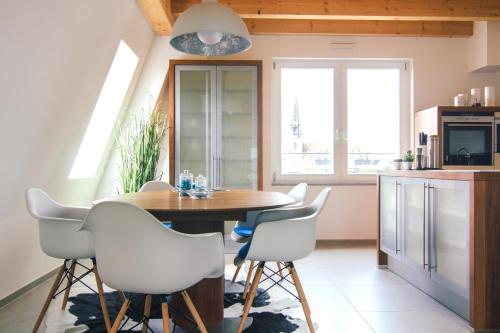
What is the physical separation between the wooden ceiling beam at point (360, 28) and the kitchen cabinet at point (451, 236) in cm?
216

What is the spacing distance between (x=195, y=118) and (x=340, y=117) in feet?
6.03

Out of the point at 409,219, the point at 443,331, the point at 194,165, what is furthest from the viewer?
the point at 194,165

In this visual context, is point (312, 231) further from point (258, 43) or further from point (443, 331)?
point (258, 43)

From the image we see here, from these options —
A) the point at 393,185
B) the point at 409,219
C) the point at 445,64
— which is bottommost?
the point at 409,219

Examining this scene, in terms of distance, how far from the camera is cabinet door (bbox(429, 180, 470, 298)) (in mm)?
2477

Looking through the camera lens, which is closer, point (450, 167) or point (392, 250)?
point (392, 250)

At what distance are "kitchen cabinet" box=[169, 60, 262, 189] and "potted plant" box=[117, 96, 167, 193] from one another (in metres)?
0.24

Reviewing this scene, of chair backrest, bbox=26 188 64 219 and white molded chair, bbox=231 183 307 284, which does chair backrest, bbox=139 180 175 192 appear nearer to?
white molded chair, bbox=231 183 307 284

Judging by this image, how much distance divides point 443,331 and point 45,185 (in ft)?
10.4

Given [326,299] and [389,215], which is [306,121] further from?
[326,299]

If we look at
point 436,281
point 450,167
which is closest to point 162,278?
Answer: point 436,281

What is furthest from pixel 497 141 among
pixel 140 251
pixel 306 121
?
pixel 140 251

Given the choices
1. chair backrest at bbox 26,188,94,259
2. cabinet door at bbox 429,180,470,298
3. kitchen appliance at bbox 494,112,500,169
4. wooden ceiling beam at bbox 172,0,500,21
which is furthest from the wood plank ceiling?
chair backrest at bbox 26,188,94,259

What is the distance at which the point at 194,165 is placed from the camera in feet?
15.3
